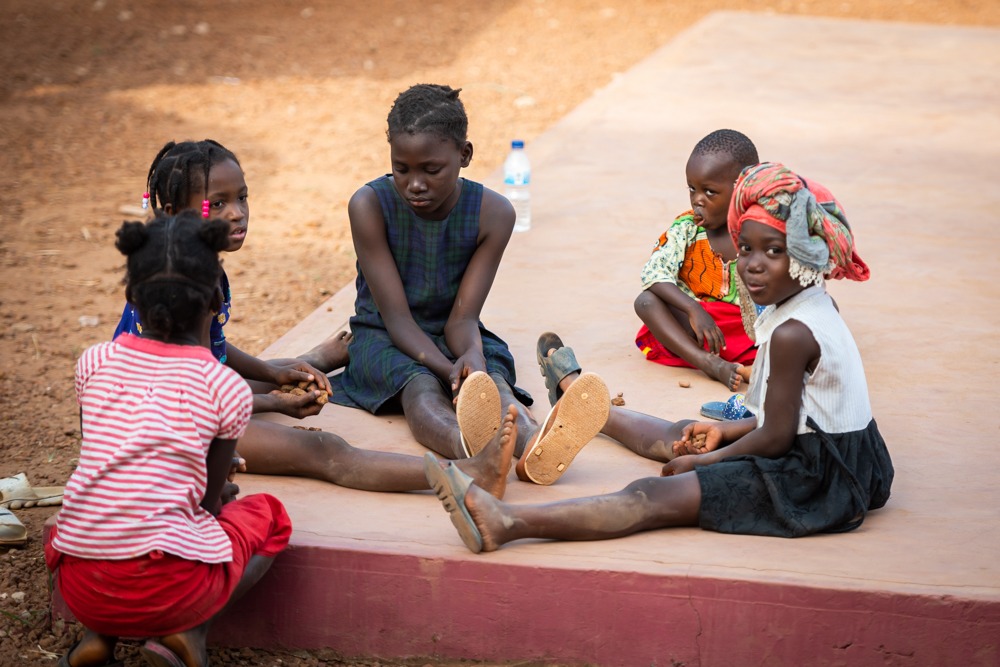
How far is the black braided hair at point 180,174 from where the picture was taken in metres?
3.61

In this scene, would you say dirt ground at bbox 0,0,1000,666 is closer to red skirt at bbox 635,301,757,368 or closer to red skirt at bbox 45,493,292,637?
red skirt at bbox 45,493,292,637

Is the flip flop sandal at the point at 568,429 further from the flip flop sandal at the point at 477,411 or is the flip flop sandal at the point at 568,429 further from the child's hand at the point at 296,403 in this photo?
the child's hand at the point at 296,403

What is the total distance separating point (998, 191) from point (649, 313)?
3741 millimetres

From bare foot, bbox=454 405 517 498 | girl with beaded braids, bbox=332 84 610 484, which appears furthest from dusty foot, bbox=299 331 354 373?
bare foot, bbox=454 405 517 498

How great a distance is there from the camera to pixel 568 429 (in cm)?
349

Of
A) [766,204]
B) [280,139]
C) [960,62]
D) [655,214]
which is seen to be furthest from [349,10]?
[766,204]

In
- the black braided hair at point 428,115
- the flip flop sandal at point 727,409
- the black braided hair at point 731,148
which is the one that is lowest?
the flip flop sandal at point 727,409

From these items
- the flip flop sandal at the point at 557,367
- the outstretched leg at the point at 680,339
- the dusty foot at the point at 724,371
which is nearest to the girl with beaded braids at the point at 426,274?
the flip flop sandal at the point at 557,367

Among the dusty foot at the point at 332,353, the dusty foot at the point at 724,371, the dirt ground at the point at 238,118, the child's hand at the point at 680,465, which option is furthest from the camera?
the dirt ground at the point at 238,118

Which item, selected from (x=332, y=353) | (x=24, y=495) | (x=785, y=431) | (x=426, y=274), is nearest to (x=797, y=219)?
(x=785, y=431)

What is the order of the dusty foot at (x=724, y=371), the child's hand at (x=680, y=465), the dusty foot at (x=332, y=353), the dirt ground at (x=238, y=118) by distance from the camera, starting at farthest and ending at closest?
1. the dirt ground at (x=238, y=118)
2. the dusty foot at (x=332, y=353)
3. the dusty foot at (x=724, y=371)
4. the child's hand at (x=680, y=465)

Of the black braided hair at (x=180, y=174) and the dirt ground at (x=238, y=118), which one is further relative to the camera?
the dirt ground at (x=238, y=118)

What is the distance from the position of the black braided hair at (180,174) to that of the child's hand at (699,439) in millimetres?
1682

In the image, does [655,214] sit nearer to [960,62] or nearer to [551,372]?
[551,372]
